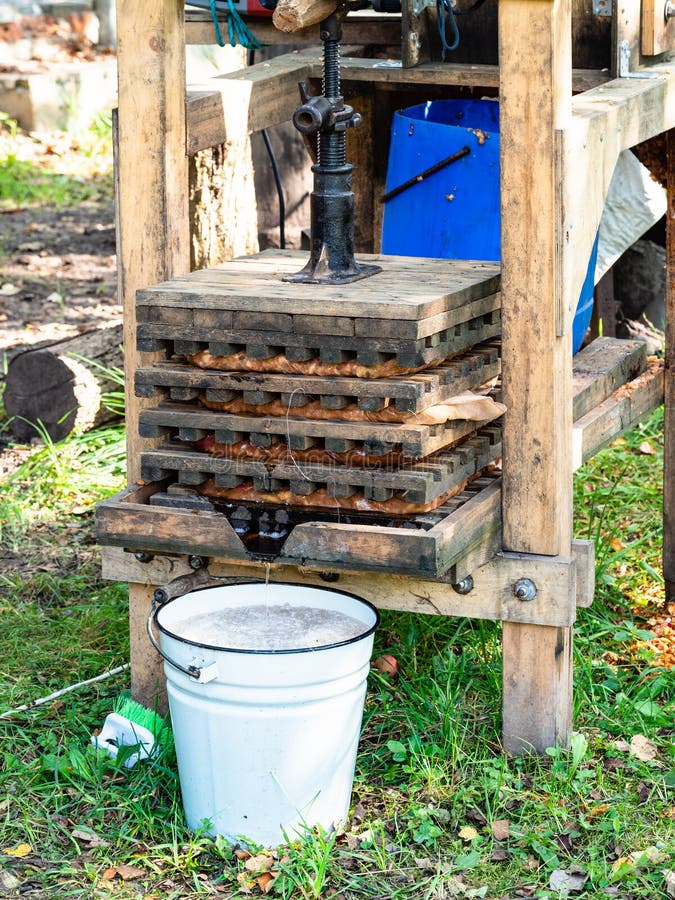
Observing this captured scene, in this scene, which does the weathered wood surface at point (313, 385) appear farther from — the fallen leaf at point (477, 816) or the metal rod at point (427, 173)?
the fallen leaf at point (477, 816)

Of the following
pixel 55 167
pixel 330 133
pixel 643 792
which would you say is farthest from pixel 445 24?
pixel 55 167

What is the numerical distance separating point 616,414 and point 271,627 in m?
1.22

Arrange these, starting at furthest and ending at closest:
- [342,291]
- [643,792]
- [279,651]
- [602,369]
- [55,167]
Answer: [55,167] < [602,369] < [643,792] < [342,291] < [279,651]

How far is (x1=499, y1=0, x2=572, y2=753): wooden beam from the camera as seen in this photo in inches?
109

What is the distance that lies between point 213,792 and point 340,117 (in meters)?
1.49

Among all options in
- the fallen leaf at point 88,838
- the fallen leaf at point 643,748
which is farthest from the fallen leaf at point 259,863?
the fallen leaf at point 643,748

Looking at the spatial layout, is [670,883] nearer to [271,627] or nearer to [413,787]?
[413,787]

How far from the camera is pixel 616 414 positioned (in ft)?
11.9

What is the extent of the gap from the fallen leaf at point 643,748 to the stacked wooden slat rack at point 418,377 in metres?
0.20

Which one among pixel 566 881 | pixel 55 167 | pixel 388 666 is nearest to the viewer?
pixel 566 881

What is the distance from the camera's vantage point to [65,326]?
6.43m

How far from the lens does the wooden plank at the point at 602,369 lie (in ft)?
11.6

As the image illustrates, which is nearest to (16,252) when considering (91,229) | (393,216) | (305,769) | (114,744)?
(91,229)

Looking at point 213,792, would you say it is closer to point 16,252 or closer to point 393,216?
point 393,216
